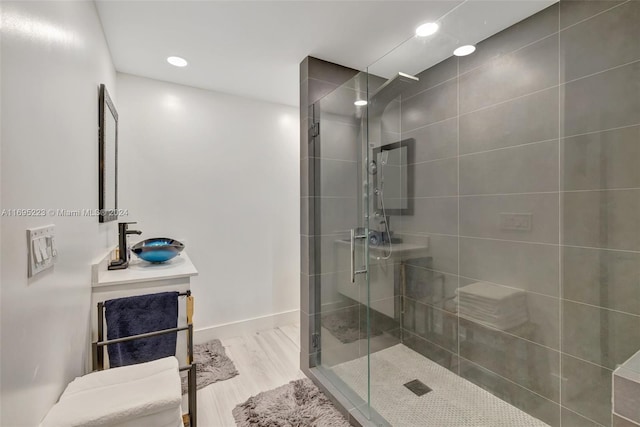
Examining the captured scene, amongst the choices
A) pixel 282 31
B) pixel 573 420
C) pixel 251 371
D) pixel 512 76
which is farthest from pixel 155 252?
pixel 573 420

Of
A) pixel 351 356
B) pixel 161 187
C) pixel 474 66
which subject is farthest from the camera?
pixel 161 187

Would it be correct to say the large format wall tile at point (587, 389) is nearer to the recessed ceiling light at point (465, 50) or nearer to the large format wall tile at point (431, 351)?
the large format wall tile at point (431, 351)

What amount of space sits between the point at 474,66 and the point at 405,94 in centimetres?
48

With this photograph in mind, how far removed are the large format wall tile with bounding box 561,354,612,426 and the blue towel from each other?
2.16 m

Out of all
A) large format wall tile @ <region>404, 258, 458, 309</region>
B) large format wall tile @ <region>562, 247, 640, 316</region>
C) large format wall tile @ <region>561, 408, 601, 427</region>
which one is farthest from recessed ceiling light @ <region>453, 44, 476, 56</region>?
large format wall tile @ <region>561, 408, 601, 427</region>

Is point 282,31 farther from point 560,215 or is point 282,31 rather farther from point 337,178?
point 560,215

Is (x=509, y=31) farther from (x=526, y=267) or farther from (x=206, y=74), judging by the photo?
(x=206, y=74)

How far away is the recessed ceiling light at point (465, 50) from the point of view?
185 cm

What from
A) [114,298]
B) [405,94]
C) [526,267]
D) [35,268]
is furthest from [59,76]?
[526,267]

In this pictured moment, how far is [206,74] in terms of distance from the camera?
8.01 ft

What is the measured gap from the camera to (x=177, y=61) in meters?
2.23

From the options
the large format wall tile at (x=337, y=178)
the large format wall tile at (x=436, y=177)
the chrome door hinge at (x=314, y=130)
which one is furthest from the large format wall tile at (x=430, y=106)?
the chrome door hinge at (x=314, y=130)

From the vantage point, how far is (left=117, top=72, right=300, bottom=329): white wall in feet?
8.18

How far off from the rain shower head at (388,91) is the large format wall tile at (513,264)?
1137mm
